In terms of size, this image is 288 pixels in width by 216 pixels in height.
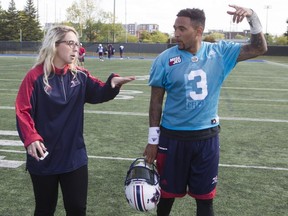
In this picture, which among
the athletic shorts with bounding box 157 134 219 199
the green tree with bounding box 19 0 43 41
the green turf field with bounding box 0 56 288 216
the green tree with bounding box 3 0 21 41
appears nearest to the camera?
the athletic shorts with bounding box 157 134 219 199

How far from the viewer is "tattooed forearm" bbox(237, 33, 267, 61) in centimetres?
319

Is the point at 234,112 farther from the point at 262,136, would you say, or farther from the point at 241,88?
the point at 241,88

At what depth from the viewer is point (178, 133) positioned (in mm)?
3193

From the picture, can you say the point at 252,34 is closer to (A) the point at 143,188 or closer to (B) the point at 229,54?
(B) the point at 229,54

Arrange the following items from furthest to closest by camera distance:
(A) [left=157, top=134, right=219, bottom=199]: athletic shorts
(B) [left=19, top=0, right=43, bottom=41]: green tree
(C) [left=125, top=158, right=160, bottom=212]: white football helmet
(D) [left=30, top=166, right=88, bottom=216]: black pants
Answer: (B) [left=19, top=0, right=43, bottom=41]: green tree → (A) [left=157, top=134, right=219, bottom=199]: athletic shorts → (C) [left=125, top=158, right=160, bottom=212]: white football helmet → (D) [left=30, top=166, right=88, bottom=216]: black pants

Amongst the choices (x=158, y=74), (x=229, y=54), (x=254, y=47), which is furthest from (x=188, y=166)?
(x=254, y=47)

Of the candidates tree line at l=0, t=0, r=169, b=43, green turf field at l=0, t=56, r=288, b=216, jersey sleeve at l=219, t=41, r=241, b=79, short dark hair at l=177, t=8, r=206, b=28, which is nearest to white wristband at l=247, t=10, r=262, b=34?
jersey sleeve at l=219, t=41, r=241, b=79

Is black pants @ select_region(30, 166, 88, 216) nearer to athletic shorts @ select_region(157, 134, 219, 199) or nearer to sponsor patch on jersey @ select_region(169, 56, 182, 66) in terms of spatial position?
athletic shorts @ select_region(157, 134, 219, 199)

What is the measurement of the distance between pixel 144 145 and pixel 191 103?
348cm

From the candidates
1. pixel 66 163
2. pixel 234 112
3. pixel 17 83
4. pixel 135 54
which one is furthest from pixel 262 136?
pixel 135 54

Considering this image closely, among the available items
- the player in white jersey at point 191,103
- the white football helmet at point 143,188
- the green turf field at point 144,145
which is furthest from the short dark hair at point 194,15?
the green turf field at point 144,145

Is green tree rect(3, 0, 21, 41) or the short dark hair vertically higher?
green tree rect(3, 0, 21, 41)

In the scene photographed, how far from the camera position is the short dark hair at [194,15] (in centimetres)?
310

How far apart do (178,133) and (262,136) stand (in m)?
4.50
